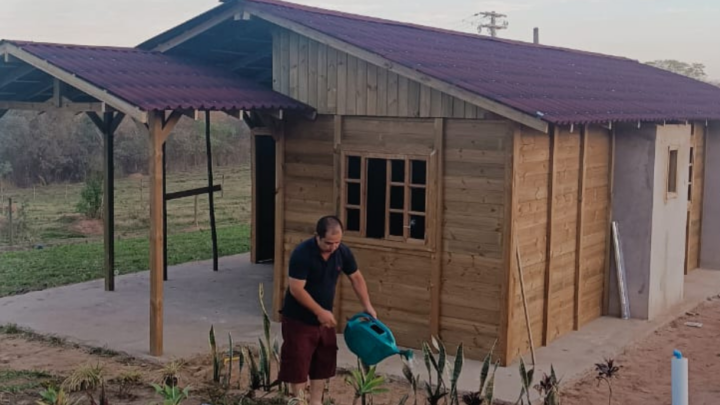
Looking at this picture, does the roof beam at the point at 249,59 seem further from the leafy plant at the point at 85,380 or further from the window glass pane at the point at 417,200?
the leafy plant at the point at 85,380

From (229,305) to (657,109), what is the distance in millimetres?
6171

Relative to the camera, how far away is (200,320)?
1004 cm

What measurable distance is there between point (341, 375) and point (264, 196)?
6226 millimetres

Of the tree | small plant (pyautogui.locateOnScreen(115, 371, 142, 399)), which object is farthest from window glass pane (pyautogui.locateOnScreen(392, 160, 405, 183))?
the tree

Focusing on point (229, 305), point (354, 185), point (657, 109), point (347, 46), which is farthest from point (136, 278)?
point (657, 109)

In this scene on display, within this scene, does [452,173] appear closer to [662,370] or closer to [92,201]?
[662,370]

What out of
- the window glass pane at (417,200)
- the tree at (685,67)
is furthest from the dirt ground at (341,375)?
the tree at (685,67)

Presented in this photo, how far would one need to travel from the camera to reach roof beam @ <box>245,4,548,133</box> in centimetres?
768

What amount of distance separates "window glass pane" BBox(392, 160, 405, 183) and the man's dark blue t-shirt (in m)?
2.68

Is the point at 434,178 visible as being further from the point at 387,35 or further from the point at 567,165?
the point at 387,35

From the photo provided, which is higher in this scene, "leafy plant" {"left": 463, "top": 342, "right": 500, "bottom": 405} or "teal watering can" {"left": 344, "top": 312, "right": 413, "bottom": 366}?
"teal watering can" {"left": 344, "top": 312, "right": 413, "bottom": 366}

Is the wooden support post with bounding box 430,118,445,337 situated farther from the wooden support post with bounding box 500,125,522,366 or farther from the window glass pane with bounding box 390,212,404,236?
the wooden support post with bounding box 500,125,522,366

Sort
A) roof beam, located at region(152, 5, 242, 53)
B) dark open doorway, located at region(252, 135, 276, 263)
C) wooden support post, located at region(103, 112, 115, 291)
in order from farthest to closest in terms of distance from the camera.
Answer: dark open doorway, located at region(252, 135, 276, 263) < wooden support post, located at region(103, 112, 115, 291) < roof beam, located at region(152, 5, 242, 53)

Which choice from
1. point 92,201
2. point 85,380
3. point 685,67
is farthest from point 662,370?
point 685,67
